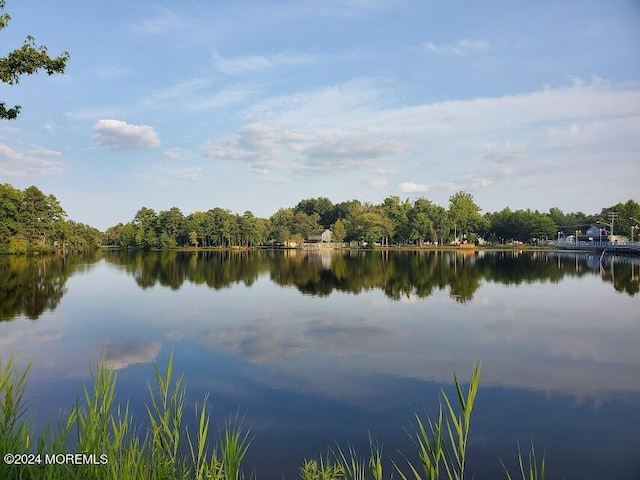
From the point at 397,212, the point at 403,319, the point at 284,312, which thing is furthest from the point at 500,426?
the point at 397,212

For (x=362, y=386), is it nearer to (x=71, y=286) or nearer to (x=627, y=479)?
(x=627, y=479)

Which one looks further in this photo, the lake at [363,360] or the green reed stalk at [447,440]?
the lake at [363,360]

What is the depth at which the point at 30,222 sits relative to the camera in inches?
2124

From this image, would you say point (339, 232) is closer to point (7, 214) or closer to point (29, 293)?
point (7, 214)

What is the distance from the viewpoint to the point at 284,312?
15938mm

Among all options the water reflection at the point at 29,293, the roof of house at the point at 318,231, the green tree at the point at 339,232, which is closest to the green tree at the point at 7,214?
the water reflection at the point at 29,293

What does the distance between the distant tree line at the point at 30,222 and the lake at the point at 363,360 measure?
35.4m

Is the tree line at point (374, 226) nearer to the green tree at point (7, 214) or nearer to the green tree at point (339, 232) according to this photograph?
the green tree at point (339, 232)

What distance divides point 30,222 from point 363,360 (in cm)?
5566

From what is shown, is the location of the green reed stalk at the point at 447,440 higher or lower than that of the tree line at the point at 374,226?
lower

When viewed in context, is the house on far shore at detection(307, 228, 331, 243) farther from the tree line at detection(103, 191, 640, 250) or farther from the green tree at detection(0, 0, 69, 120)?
the green tree at detection(0, 0, 69, 120)

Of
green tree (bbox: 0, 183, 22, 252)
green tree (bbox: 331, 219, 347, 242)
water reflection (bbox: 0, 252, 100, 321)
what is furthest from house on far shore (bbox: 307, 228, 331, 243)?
water reflection (bbox: 0, 252, 100, 321)

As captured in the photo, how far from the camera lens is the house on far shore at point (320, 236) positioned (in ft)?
282

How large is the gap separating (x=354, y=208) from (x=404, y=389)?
84.0 metres
